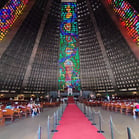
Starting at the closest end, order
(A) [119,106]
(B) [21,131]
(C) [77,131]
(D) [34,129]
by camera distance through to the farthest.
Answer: (C) [77,131] < (B) [21,131] < (D) [34,129] < (A) [119,106]

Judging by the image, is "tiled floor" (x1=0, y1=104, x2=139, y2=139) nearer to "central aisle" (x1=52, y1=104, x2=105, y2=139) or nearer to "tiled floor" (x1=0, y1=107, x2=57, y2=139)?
"tiled floor" (x1=0, y1=107, x2=57, y2=139)

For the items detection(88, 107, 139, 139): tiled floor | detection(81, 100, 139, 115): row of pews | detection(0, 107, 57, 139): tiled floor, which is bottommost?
detection(0, 107, 57, 139): tiled floor

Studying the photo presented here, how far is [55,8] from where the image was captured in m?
37.0

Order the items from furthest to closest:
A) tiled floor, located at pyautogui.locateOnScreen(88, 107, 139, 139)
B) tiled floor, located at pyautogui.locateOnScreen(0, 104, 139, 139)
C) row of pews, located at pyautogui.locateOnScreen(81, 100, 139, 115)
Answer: row of pews, located at pyautogui.locateOnScreen(81, 100, 139, 115) → tiled floor, located at pyautogui.locateOnScreen(0, 104, 139, 139) → tiled floor, located at pyautogui.locateOnScreen(88, 107, 139, 139)

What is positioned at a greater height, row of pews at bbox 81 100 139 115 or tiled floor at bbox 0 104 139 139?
row of pews at bbox 81 100 139 115

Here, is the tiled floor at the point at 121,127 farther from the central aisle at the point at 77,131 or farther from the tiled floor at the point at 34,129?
the central aisle at the point at 77,131

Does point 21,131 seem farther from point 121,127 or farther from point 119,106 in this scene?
point 119,106

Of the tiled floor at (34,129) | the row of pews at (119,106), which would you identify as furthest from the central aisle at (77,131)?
the row of pews at (119,106)

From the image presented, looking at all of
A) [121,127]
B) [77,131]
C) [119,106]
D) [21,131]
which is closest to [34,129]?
[21,131]

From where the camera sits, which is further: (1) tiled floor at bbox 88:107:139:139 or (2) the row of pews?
(2) the row of pews

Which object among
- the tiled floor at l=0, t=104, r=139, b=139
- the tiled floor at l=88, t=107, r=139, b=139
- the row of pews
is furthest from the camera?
the row of pews

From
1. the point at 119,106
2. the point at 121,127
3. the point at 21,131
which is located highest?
the point at 119,106

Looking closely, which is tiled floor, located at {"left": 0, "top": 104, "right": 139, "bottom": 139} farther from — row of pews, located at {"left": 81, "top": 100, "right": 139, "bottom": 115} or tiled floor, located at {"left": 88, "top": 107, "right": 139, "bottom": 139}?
row of pews, located at {"left": 81, "top": 100, "right": 139, "bottom": 115}

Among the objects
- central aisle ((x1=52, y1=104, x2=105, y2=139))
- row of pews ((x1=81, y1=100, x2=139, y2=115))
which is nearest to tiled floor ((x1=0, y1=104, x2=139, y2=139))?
central aisle ((x1=52, y1=104, x2=105, y2=139))
